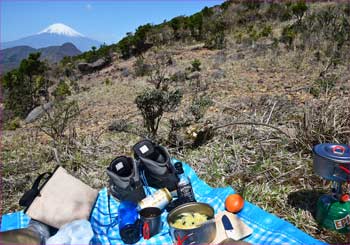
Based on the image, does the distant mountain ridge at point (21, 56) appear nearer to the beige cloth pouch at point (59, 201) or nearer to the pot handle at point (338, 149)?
the beige cloth pouch at point (59, 201)

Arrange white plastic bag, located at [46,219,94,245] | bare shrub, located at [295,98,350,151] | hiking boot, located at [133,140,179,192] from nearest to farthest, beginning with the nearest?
white plastic bag, located at [46,219,94,245], hiking boot, located at [133,140,179,192], bare shrub, located at [295,98,350,151]

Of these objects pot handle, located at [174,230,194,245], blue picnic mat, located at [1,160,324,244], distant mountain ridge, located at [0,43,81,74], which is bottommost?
blue picnic mat, located at [1,160,324,244]

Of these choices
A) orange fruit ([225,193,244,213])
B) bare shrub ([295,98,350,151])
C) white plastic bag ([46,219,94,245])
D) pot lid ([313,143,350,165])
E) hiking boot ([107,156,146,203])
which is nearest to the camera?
pot lid ([313,143,350,165])

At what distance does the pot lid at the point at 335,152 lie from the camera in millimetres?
1757

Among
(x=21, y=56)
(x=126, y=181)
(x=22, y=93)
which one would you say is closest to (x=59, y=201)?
(x=126, y=181)

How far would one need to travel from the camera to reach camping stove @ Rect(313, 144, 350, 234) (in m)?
1.78

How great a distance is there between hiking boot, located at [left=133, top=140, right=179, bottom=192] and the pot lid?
1.04m

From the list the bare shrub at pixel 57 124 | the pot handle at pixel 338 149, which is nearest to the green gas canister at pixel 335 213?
the pot handle at pixel 338 149

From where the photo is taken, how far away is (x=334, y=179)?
182 cm

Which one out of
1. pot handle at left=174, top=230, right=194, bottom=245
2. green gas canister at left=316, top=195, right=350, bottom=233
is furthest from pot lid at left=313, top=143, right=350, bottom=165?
pot handle at left=174, top=230, right=194, bottom=245

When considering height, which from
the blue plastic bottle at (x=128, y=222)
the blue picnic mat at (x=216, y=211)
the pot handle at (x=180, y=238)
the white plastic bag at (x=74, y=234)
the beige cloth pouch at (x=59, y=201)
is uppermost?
the beige cloth pouch at (x=59, y=201)

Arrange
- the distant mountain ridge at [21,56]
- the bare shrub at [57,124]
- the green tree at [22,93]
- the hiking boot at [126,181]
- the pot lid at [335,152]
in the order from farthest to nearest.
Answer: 1. the distant mountain ridge at [21,56]
2. the green tree at [22,93]
3. the bare shrub at [57,124]
4. the hiking boot at [126,181]
5. the pot lid at [335,152]

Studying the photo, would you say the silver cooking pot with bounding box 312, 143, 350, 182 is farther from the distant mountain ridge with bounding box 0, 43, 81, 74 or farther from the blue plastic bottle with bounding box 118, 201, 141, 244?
the distant mountain ridge with bounding box 0, 43, 81, 74

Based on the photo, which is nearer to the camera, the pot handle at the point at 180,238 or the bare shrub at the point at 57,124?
the pot handle at the point at 180,238
